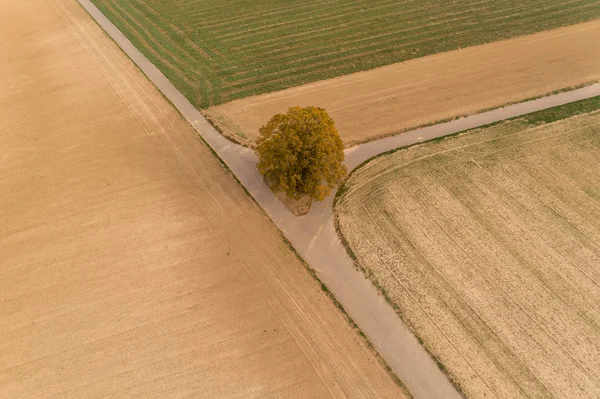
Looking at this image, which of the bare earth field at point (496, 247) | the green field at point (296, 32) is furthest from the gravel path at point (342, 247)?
the green field at point (296, 32)

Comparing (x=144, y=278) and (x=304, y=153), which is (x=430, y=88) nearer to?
(x=304, y=153)

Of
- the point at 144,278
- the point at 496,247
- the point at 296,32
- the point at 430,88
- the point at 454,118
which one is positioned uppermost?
the point at 296,32

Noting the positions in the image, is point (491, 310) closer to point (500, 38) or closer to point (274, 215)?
point (274, 215)

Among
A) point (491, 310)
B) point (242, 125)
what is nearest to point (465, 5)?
point (242, 125)

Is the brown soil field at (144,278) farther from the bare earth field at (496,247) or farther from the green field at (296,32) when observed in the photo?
the green field at (296,32)

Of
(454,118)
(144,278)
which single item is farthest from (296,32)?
(144,278)

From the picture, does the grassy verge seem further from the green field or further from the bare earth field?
the green field
